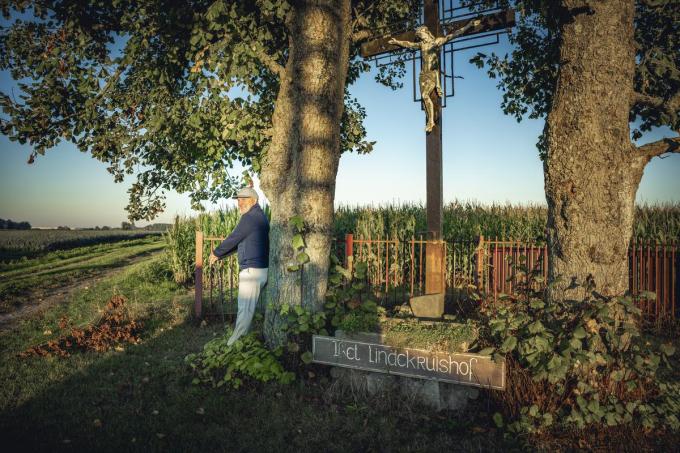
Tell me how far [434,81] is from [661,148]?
111 inches

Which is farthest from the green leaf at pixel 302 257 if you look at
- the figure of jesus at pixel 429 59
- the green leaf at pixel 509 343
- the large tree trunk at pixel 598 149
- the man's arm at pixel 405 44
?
the man's arm at pixel 405 44

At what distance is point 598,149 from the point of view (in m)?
4.05

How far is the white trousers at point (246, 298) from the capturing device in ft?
17.5

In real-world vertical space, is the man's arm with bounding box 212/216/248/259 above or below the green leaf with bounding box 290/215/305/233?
below

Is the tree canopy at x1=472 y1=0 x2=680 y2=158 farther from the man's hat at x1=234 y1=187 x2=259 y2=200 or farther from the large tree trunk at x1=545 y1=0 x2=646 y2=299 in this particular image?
the man's hat at x1=234 y1=187 x2=259 y2=200

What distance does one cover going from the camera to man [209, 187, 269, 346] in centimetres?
538

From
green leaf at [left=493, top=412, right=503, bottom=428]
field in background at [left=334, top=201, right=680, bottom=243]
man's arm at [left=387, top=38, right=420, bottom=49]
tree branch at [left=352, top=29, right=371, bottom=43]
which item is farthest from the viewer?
field in background at [left=334, top=201, right=680, bottom=243]

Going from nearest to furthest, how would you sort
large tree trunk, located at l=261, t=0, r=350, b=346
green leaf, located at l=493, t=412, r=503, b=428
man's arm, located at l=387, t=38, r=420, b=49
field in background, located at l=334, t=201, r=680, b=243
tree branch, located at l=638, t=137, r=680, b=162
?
green leaf, located at l=493, t=412, r=503, b=428 < tree branch, located at l=638, t=137, r=680, b=162 < large tree trunk, located at l=261, t=0, r=350, b=346 < man's arm, located at l=387, t=38, r=420, b=49 < field in background, located at l=334, t=201, r=680, b=243

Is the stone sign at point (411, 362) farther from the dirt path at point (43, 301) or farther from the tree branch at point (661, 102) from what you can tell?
the dirt path at point (43, 301)

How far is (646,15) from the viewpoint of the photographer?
704 cm

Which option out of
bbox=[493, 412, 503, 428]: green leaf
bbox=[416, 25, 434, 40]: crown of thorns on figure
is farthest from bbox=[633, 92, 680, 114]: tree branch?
bbox=[493, 412, 503, 428]: green leaf

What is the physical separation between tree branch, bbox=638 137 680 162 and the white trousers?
180 inches

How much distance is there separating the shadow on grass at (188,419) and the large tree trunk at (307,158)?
100cm

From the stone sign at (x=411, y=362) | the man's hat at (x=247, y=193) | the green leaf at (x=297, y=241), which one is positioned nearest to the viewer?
the stone sign at (x=411, y=362)
